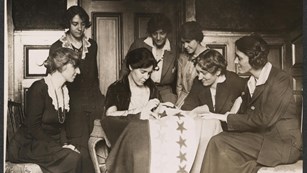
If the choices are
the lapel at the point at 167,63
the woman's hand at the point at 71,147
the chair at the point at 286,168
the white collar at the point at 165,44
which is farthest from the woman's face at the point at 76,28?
the chair at the point at 286,168

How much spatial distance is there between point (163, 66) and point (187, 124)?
0.41 m

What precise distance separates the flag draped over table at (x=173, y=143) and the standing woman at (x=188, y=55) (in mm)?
214

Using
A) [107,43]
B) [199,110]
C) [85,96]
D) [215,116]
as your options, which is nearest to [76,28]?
[107,43]

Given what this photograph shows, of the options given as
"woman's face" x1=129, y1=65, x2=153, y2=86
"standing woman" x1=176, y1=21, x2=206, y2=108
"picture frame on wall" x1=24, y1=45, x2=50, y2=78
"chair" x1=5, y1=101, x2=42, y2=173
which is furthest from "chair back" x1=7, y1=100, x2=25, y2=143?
"standing woman" x1=176, y1=21, x2=206, y2=108

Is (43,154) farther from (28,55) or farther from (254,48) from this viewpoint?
(254,48)

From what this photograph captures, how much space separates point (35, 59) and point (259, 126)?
1471mm

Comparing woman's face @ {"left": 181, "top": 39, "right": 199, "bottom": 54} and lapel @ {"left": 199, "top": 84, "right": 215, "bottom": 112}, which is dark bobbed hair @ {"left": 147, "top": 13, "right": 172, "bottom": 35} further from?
lapel @ {"left": 199, "top": 84, "right": 215, "bottom": 112}

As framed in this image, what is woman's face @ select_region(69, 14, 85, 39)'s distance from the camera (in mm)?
5586

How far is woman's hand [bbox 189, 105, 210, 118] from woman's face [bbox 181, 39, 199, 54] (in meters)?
0.36

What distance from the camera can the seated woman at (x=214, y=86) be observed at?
560 centimetres

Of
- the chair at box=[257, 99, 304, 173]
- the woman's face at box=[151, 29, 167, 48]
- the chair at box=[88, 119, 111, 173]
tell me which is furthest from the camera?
the woman's face at box=[151, 29, 167, 48]

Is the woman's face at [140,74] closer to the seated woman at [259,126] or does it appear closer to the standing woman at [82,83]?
the standing woman at [82,83]

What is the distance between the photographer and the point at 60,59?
555 cm

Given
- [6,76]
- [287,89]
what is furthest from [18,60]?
[287,89]
